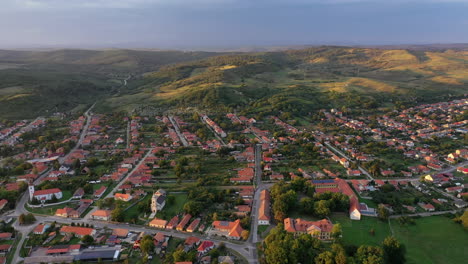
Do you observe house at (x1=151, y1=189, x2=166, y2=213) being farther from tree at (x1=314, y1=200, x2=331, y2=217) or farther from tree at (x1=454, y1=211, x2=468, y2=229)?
tree at (x1=454, y1=211, x2=468, y2=229)

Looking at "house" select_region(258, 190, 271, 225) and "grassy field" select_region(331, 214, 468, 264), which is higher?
"house" select_region(258, 190, 271, 225)

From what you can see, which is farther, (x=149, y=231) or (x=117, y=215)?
(x=117, y=215)

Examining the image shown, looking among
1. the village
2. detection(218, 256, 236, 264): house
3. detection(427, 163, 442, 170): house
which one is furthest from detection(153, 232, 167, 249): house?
detection(427, 163, 442, 170): house

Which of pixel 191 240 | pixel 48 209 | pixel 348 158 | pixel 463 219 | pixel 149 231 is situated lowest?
pixel 48 209

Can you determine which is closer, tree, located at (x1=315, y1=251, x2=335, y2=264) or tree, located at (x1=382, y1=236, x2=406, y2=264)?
tree, located at (x1=315, y1=251, x2=335, y2=264)

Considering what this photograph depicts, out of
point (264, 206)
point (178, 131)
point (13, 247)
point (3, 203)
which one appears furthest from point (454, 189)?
point (3, 203)

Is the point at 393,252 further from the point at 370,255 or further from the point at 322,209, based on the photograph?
the point at 322,209

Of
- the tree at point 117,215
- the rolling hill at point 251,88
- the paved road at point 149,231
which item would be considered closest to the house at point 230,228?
the paved road at point 149,231
